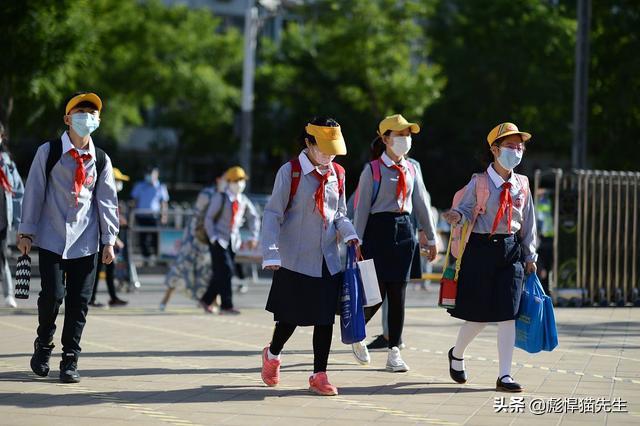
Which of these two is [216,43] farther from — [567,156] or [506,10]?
[567,156]

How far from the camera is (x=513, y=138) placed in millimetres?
8219

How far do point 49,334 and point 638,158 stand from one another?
20524 mm

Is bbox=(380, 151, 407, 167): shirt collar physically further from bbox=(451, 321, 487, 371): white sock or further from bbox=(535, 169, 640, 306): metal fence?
bbox=(535, 169, 640, 306): metal fence

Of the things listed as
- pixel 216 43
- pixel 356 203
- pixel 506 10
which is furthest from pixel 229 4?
pixel 356 203

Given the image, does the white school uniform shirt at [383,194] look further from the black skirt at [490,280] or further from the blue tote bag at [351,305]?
the blue tote bag at [351,305]

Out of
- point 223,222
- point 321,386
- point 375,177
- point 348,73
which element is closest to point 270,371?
point 321,386

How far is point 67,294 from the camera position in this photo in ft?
26.7

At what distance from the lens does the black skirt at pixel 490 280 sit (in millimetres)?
8000

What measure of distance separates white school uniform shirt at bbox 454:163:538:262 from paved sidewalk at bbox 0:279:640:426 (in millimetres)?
1049

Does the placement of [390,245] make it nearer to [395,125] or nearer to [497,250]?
[395,125]

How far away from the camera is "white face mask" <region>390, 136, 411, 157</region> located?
9305mm

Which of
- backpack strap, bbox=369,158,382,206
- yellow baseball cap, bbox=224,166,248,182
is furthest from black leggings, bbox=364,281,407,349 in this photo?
yellow baseball cap, bbox=224,166,248,182

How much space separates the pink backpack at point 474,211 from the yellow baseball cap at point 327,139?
953 millimetres

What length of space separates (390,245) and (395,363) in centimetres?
96
